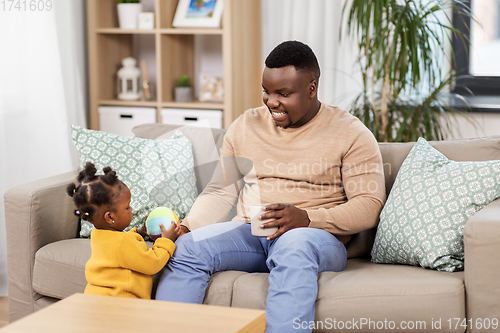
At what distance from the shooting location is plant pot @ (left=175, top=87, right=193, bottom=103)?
2.93m

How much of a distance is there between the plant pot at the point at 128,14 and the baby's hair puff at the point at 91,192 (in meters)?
1.78

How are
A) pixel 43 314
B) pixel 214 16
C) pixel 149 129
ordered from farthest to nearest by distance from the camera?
pixel 214 16 < pixel 149 129 < pixel 43 314

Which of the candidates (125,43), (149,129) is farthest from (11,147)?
(125,43)

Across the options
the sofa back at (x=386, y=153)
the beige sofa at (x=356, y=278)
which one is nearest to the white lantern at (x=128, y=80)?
the sofa back at (x=386, y=153)

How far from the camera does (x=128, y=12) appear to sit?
294 centimetres

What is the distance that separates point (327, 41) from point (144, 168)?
1489mm

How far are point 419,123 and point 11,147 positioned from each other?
75.9 inches

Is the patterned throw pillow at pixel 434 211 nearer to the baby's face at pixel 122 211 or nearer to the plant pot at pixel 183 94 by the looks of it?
the baby's face at pixel 122 211

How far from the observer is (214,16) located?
278 cm

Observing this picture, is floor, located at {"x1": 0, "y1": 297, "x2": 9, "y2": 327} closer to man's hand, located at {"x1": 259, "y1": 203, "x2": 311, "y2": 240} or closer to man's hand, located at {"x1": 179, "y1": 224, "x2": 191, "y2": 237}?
man's hand, located at {"x1": 179, "y1": 224, "x2": 191, "y2": 237}

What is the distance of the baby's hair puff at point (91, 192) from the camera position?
1364 millimetres

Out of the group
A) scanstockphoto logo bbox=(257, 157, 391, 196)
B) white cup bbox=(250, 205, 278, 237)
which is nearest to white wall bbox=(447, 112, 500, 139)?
scanstockphoto logo bbox=(257, 157, 391, 196)

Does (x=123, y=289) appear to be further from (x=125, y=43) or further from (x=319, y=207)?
(x=125, y=43)

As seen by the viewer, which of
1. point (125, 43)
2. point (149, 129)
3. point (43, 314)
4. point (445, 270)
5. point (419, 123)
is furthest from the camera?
point (125, 43)
